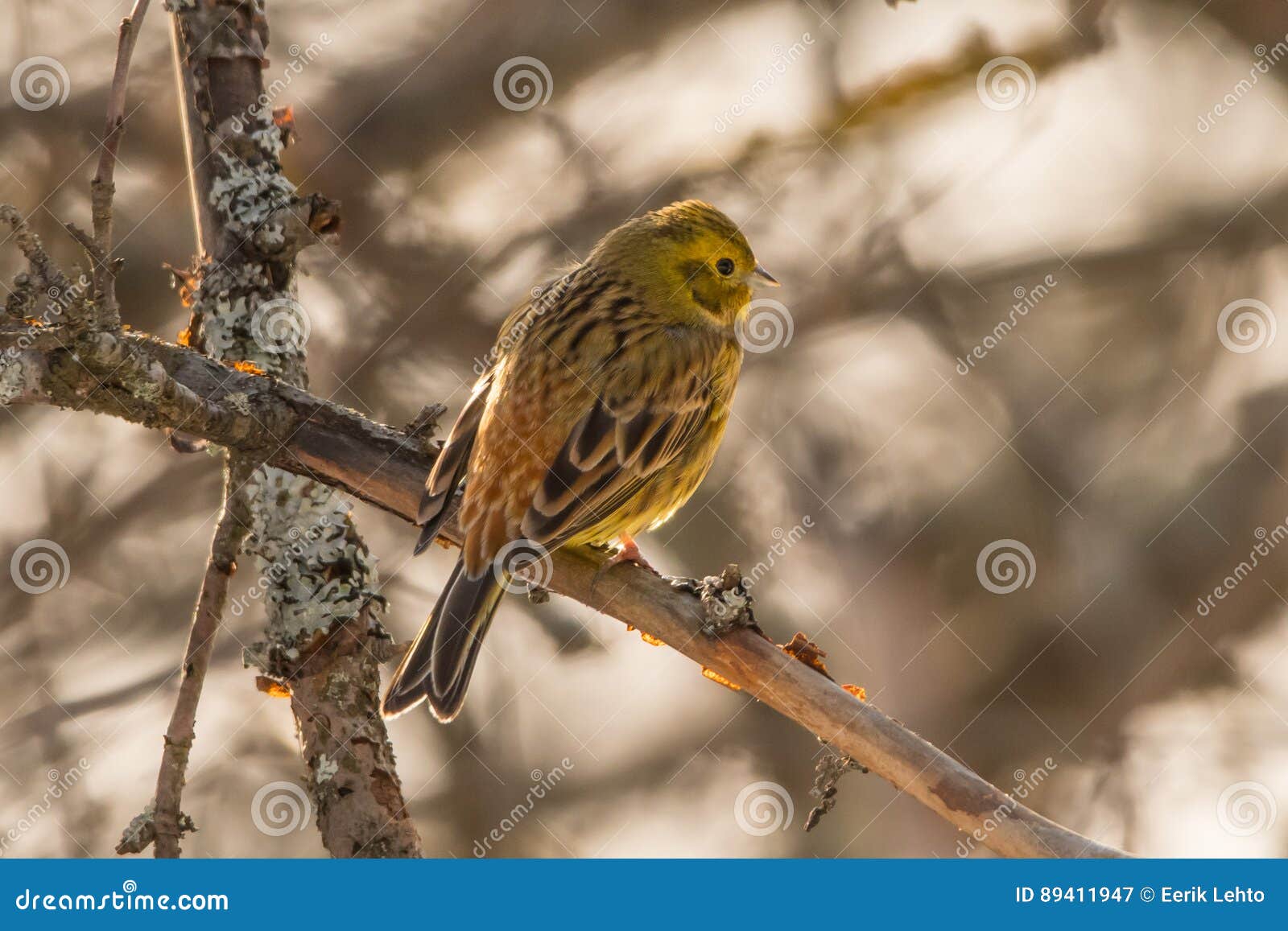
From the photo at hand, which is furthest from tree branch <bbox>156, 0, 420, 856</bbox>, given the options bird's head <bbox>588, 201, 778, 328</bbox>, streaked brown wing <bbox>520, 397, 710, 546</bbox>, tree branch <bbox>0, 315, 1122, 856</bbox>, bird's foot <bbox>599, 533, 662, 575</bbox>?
bird's head <bbox>588, 201, 778, 328</bbox>

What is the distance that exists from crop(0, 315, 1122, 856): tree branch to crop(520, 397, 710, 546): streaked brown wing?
208 millimetres

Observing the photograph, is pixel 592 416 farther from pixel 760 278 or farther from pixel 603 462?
pixel 760 278

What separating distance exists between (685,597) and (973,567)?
136 inches

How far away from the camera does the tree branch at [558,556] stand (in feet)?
12.1

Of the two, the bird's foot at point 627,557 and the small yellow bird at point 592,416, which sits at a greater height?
the small yellow bird at point 592,416

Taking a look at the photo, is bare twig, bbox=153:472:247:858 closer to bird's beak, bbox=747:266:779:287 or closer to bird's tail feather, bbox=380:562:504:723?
bird's tail feather, bbox=380:562:504:723

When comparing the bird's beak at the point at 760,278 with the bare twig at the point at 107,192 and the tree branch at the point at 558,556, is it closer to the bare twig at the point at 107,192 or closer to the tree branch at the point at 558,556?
the tree branch at the point at 558,556

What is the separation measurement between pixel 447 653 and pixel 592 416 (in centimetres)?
104

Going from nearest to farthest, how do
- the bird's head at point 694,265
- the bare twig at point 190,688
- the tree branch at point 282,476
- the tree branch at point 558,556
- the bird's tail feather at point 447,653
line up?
the tree branch at point 558,556, the bare twig at point 190,688, the tree branch at point 282,476, the bird's tail feather at point 447,653, the bird's head at point 694,265

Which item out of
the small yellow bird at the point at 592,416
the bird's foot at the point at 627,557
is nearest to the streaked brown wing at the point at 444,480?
the small yellow bird at the point at 592,416

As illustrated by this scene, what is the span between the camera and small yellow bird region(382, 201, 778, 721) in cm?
464

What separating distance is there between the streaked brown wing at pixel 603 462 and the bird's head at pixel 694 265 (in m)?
0.51

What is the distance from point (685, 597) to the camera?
4.31 m

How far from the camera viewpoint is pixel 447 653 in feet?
14.9
